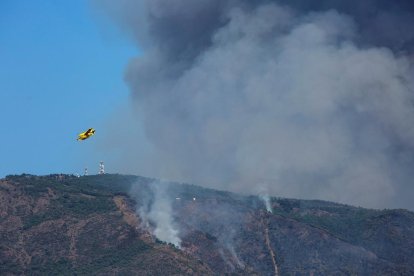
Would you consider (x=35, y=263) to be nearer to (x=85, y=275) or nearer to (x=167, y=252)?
(x=85, y=275)

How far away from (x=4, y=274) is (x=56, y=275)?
10.6 m

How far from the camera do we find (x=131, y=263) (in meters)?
192

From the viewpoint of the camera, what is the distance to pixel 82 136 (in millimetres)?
148000

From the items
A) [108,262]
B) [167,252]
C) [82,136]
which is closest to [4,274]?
[108,262]

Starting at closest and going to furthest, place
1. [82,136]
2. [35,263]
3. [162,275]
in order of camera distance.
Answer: [82,136] → [162,275] → [35,263]

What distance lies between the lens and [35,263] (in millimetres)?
198125

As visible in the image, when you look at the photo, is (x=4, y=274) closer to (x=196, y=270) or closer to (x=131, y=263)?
(x=131, y=263)

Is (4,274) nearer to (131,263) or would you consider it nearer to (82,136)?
(131,263)

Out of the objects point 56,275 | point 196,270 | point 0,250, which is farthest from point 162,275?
point 0,250

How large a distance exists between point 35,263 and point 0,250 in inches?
324

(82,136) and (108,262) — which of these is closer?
(82,136)

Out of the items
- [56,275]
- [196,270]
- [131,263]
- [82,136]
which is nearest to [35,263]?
[56,275]

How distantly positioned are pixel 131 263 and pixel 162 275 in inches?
390

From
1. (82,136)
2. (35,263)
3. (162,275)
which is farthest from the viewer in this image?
(35,263)
